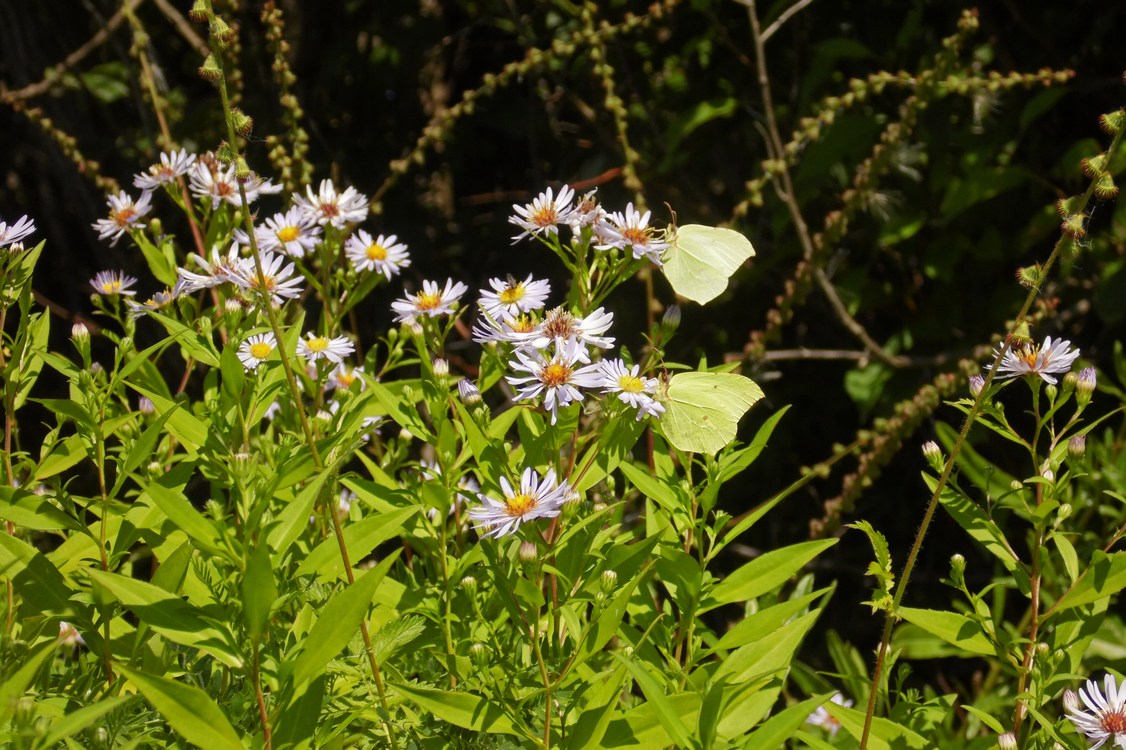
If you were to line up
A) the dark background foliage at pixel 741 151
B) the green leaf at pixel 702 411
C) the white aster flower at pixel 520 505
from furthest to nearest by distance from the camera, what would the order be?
the dark background foliage at pixel 741 151 < the green leaf at pixel 702 411 < the white aster flower at pixel 520 505

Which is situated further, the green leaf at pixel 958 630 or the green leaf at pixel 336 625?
the green leaf at pixel 958 630

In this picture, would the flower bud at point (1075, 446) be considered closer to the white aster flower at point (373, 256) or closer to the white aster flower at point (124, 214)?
the white aster flower at point (373, 256)

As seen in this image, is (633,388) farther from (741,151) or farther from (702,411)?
(741,151)

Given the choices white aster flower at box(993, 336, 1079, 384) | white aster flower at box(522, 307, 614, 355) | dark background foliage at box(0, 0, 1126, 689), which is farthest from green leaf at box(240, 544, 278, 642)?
A: dark background foliage at box(0, 0, 1126, 689)

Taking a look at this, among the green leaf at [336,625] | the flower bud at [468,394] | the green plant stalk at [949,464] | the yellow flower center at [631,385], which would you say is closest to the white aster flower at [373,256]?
the flower bud at [468,394]

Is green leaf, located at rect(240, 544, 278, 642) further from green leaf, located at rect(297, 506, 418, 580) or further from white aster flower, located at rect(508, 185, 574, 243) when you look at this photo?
white aster flower, located at rect(508, 185, 574, 243)
